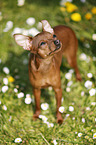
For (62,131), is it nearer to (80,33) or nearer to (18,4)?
(80,33)

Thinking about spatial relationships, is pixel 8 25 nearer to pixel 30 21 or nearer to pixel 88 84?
pixel 30 21

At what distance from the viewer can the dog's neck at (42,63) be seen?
2529mm

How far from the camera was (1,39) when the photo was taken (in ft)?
14.9

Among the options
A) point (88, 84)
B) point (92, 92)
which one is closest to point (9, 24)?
point (88, 84)

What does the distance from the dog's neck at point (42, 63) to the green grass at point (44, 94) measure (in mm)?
894

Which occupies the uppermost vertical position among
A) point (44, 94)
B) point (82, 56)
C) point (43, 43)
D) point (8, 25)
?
point (43, 43)

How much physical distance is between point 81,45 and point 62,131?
1960 millimetres

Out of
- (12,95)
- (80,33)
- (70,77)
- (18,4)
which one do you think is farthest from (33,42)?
(18,4)

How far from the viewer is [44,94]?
3.61m

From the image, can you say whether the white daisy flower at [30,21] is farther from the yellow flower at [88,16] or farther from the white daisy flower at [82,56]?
the white daisy flower at [82,56]

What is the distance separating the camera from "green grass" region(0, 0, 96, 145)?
291cm

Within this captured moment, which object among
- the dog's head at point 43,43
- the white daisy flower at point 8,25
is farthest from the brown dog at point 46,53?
the white daisy flower at point 8,25

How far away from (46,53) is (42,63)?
24 cm

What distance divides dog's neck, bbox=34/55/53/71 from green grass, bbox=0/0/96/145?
0.89 m
